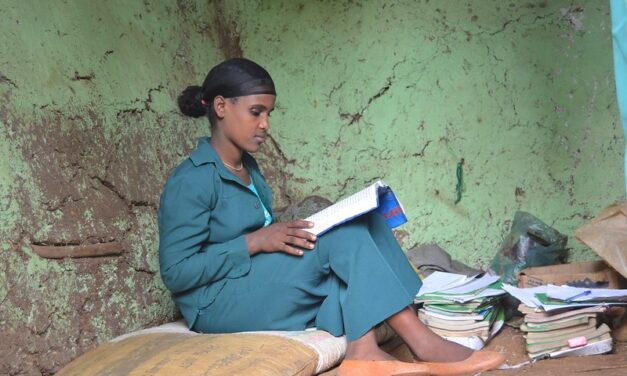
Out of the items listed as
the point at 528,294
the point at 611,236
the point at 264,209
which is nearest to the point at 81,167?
the point at 264,209

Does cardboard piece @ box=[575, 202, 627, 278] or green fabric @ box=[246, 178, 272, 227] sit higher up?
green fabric @ box=[246, 178, 272, 227]

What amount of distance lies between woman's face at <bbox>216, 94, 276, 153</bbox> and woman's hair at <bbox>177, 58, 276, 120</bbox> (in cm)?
3

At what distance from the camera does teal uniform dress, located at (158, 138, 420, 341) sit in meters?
2.66

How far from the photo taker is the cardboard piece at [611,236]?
3.02m

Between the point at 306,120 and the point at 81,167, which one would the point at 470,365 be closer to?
the point at 81,167

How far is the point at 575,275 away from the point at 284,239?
4.44 feet

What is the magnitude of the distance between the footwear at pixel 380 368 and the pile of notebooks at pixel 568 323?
1.98 ft

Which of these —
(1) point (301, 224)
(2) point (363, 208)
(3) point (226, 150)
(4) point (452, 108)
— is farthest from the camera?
(4) point (452, 108)

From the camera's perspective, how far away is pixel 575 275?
333 cm

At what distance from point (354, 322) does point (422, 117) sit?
1.69 m

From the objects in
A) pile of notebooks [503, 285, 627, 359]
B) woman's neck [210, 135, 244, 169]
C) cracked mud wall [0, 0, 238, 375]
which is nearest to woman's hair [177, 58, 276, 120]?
woman's neck [210, 135, 244, 169]

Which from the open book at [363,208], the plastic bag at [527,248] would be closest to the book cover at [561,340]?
the open book at [363,208]

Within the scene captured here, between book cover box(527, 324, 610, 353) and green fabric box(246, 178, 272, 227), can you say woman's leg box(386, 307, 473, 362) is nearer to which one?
book cover box(527, 324, 610, 353)

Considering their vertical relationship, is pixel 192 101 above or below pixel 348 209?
above
